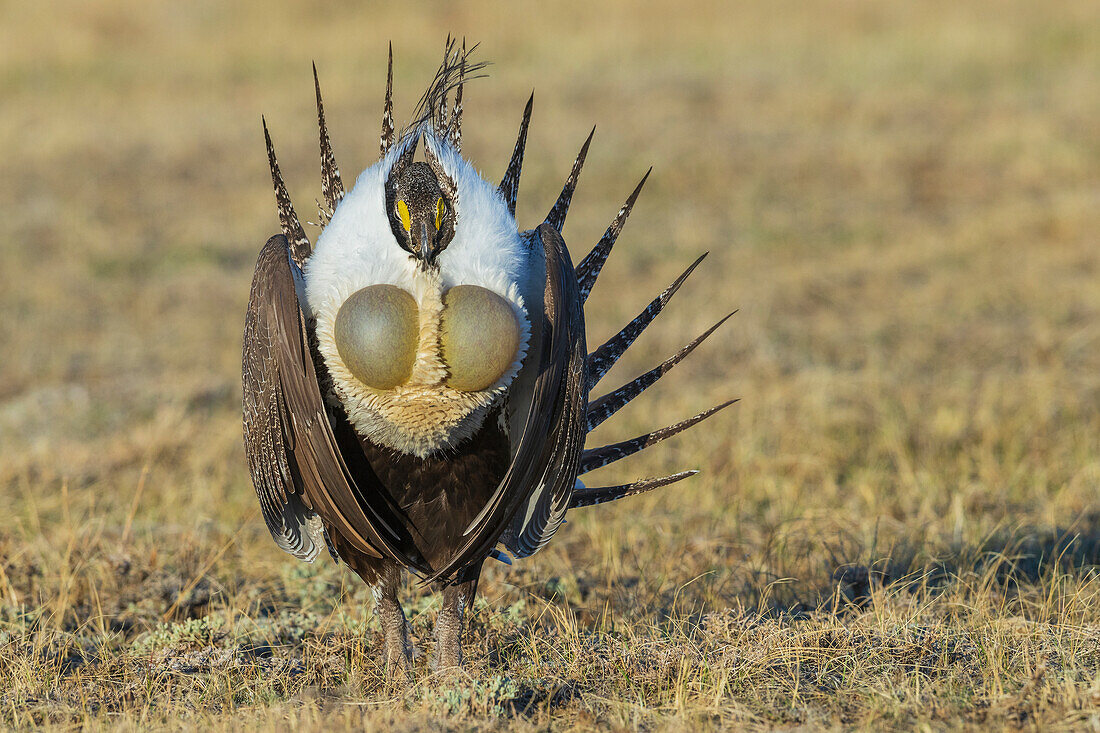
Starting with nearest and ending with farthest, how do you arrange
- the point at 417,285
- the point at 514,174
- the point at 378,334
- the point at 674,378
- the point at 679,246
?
the point at 378,334 < the point at 417,285 < the point at 514,174 < the point at 674,378 < the point at 679,246

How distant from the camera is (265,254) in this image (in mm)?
2420

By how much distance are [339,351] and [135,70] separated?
1392 cm

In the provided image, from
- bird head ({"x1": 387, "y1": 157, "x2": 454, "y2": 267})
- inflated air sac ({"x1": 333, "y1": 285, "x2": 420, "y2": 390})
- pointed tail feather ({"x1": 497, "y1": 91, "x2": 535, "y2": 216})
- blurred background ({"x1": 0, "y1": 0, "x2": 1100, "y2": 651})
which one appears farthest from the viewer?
blurred background ({"x1": 0, "y1": 0, "x2": 1100, "y2": 651})

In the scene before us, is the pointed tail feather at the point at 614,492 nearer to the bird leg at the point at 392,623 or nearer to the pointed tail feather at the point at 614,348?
the pointed tail feather at the point at 614,348

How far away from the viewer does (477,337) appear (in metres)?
2.28

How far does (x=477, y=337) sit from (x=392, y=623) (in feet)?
2.69

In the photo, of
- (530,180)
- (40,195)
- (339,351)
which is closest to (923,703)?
(339,351)

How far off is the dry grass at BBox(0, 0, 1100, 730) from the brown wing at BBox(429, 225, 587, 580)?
34 centimetres

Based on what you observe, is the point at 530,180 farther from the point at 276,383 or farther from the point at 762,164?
the point at 276,383

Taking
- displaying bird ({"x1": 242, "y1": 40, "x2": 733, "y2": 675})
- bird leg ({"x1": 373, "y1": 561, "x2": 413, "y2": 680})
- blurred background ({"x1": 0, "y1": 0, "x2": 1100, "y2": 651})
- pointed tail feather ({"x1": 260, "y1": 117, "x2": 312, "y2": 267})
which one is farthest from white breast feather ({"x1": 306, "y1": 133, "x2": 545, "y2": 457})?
blurred background ({"x1": 0, "y1": 0, "x2": 1100, "y2": 651})

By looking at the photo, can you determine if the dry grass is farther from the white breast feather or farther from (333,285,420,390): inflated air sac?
(333,285,420,390): inflated air sac

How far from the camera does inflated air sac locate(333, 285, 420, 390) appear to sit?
227 cm

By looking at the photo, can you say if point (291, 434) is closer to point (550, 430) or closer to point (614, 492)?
point (550, 430)

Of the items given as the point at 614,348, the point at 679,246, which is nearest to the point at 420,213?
the point at 614,348
